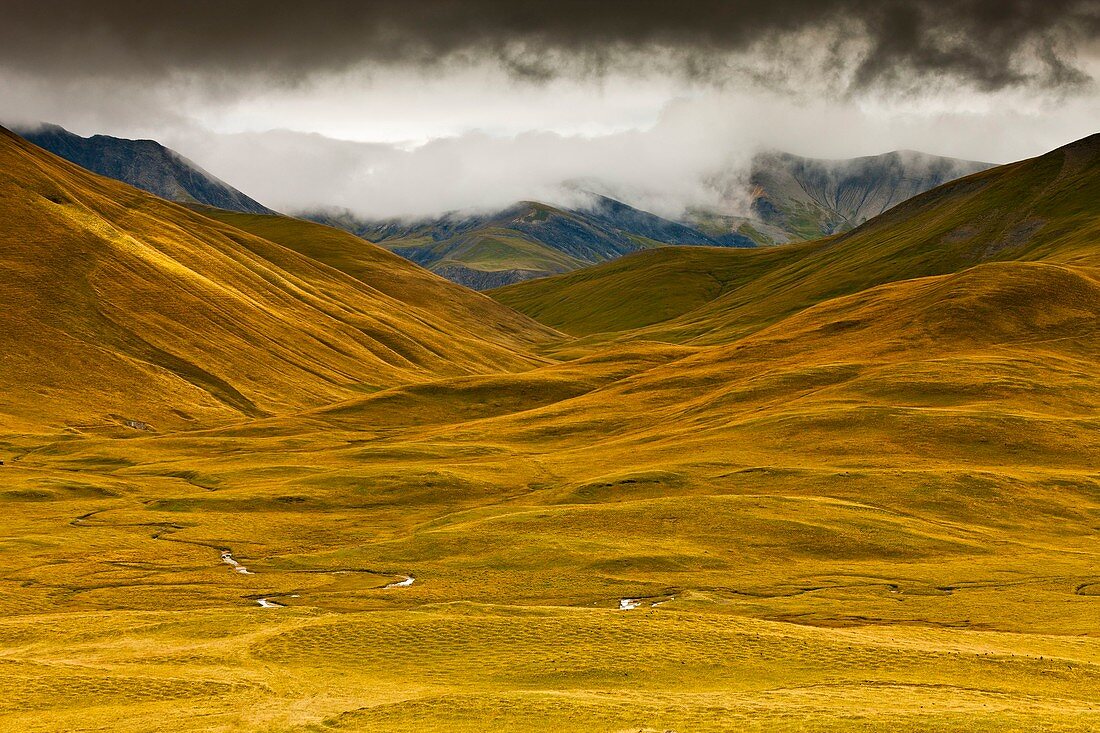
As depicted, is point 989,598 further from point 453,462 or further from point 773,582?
point 453,462

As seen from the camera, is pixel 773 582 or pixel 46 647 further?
pixel 773 582

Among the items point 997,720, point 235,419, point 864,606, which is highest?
point 997,720

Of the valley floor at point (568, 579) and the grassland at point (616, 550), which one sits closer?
the valley floor at point (568, 579)

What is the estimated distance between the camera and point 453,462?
13212cm

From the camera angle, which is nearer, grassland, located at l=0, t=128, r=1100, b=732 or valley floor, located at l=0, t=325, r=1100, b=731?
valley floor, located at l=0, t=325, r=1100, b=731

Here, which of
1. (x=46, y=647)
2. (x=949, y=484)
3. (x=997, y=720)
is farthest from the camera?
(x=949, y=484)

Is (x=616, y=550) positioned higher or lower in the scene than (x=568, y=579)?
higher

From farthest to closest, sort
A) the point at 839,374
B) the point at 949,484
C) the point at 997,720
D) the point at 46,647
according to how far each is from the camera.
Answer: the point at 839,374 < the point at 949,484 < the point at 46,647 < the point at 997,720

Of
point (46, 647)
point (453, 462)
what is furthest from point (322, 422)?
point (46, 647)

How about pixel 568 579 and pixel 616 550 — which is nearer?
pixel 568 579

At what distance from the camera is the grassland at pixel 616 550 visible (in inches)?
1773

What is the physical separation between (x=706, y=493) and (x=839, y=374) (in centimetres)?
5538

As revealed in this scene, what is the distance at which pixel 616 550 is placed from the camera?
8488cm

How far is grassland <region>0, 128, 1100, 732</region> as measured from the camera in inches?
1773
